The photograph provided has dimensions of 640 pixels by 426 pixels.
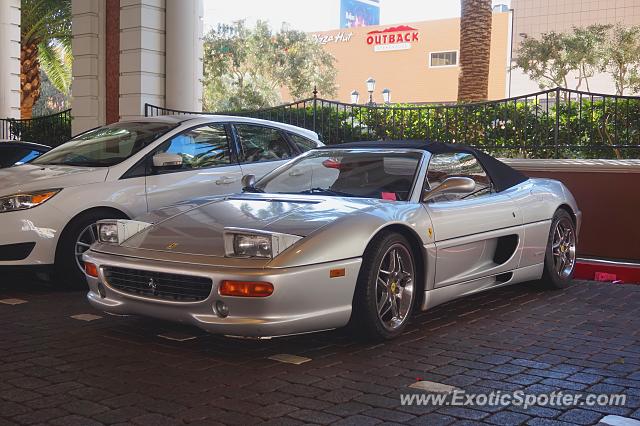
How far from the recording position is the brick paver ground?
3680 millimetres

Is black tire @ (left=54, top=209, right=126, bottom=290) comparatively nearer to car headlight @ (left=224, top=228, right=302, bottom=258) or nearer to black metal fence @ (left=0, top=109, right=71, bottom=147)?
car headlight @ (left=224, top=228, right=302, bottom=258)

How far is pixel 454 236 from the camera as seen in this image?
5.55 m

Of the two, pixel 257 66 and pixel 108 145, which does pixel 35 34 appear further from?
pixel 257 66

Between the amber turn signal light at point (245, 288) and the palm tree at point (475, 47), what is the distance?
1465 centimetres

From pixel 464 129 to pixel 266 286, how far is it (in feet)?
22.4

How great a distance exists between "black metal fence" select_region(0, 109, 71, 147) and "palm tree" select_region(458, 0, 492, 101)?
29.8ft

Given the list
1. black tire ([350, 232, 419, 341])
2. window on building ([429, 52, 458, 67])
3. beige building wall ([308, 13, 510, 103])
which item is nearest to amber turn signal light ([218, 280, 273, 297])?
black tire ([350, 232, 419, 341])

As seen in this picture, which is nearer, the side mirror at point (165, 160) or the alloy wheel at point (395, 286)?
the alloy wheel at point (395, 286)

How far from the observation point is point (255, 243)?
4.50 m

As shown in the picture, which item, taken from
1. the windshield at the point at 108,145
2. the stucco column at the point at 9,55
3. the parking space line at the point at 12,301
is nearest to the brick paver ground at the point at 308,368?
the parking space line at the point at 12,301

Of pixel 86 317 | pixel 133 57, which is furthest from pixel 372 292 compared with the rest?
pixel 133 57

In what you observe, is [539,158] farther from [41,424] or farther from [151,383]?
[41,424]

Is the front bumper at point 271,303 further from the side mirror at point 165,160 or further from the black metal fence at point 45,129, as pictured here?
the black metal fence at point 45,129

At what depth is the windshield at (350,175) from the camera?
559cm
